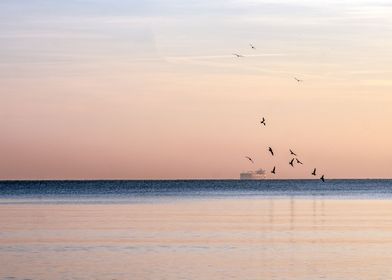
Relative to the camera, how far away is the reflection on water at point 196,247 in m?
41.6

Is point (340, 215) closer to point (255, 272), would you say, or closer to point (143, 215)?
point (143, 215)

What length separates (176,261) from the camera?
45125mm

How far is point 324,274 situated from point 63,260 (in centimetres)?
1112

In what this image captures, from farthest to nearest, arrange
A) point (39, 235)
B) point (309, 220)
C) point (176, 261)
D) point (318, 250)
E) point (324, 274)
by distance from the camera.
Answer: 1. point (309, 220)
2. point (39, 235)
3. point (318, 250)
4. point (176, 261)
5. point (324, 274)

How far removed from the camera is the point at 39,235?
193ft

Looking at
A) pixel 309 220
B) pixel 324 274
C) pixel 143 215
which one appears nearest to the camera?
pixel 324 274

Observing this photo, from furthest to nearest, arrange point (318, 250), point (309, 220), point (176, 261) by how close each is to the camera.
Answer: point (309, 220)
point (318, 250)
point (176, 261)

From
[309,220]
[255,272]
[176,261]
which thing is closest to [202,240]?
[176,261]

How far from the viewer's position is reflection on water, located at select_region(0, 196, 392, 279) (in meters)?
41.6

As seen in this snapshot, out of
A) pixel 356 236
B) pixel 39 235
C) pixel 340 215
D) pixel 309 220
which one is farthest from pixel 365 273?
pixel 340 215

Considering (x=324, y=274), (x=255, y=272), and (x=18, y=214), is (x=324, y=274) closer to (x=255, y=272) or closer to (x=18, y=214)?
(x=255, y=272)

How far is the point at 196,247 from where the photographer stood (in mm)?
51219

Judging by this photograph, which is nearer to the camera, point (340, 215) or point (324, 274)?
point (324, 274)

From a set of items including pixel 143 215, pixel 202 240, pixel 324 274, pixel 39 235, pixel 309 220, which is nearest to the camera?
pixel 324 274
